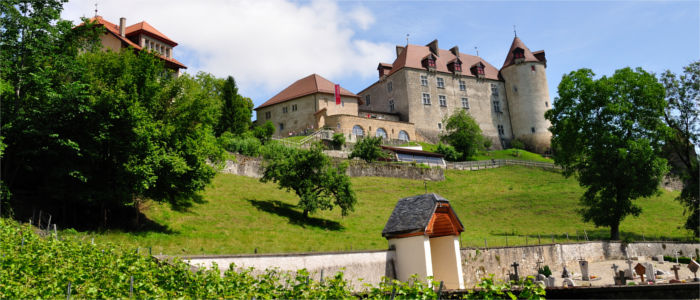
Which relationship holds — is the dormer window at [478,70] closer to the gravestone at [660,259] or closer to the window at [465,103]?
the window at [465,103]

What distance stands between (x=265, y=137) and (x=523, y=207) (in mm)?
33086

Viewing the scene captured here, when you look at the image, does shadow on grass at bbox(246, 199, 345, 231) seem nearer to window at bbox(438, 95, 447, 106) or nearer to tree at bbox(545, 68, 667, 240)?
tree at bbox(545, 68, 667, 240)

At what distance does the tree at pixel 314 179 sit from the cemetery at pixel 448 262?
40.2ft

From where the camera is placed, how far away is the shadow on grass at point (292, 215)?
107ft

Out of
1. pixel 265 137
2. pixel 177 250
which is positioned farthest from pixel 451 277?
pixel 265 137

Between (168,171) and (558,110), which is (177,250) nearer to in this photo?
(168,171)

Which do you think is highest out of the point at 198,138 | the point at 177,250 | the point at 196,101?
the point at 196,101

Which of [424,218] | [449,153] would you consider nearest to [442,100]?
[449,153]

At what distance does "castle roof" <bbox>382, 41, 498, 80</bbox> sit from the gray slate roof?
233 feet

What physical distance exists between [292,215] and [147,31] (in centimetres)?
3473

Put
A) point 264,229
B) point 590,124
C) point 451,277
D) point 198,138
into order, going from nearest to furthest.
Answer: point 451,277, point 198,138, point 264,229, point 590,124

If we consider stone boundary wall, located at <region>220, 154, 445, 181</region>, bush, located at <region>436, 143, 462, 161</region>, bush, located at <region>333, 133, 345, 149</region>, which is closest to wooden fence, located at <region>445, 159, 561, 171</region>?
bush, located at <region>436, 143, 462, 161</region>

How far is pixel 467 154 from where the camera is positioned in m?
73.7

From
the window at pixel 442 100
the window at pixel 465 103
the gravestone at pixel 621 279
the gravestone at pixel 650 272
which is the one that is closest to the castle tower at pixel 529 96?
the window at pixel 465 103
